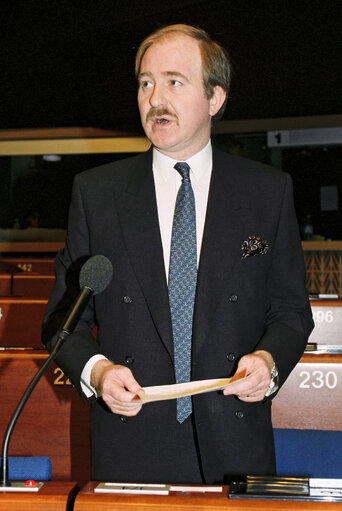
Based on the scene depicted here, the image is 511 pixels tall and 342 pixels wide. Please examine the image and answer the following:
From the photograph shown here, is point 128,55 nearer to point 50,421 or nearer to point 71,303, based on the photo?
point 50,421

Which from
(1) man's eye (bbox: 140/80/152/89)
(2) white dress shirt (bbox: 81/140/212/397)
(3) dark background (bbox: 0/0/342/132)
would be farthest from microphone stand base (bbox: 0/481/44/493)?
(3) dark background (bbox: 0/0/342/132)

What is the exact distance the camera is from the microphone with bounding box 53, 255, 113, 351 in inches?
39.7

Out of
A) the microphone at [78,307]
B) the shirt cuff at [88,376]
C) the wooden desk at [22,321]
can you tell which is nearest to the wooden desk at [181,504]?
the microphone at [78,307]

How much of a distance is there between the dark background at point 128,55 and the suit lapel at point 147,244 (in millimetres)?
3561

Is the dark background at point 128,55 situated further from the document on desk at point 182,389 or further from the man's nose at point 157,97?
the document on desk at point 182,389

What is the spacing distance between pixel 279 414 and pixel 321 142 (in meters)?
5.96

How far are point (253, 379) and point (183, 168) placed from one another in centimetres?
53

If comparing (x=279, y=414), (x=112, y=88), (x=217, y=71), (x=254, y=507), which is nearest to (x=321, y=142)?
(x=112, y=88)

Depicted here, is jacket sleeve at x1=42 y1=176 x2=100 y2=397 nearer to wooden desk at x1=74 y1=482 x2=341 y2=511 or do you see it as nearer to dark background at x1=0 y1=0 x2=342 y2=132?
wooden desk at x1=74 y1=482 x2=341 y2=511

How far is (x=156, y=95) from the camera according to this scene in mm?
1384

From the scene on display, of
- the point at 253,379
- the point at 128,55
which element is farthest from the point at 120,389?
the point at 128,55

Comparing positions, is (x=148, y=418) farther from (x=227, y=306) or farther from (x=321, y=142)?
(x=321, y=142)

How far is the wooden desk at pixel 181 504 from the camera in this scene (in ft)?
3.00

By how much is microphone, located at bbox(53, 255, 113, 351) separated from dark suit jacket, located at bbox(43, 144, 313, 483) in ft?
0.91
